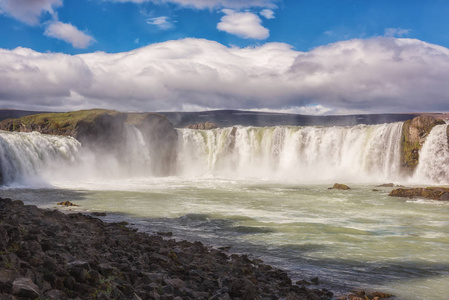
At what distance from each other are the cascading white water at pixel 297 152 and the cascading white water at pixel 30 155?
68.1 ft

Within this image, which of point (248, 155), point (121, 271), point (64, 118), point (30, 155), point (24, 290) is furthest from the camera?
point (248, 155)

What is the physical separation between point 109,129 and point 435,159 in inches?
1557

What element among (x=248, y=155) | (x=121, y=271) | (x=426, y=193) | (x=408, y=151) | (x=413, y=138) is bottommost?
(x=426, y=193)

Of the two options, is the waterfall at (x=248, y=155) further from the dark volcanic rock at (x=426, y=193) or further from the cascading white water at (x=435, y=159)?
the dark volcanic rock at (x=426, y=193)

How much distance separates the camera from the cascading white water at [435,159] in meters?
39.6

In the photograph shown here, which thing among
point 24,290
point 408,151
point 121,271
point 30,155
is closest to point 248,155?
point 408,151

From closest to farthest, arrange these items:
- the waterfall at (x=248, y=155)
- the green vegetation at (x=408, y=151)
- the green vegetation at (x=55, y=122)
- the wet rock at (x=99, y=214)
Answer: the wet rock at (x=99, y=214) → the waterfall at (x=248, y=155) → the green vegetation at (x=408, y=151) → the green vegetation at (x=55, y=122)

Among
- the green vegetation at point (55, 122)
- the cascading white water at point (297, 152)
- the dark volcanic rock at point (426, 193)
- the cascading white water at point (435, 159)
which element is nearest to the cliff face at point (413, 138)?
the cascading white water at point (435, 159)

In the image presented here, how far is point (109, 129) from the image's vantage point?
170 feet

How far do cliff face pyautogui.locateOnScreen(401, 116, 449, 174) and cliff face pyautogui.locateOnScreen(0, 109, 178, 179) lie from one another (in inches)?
1275

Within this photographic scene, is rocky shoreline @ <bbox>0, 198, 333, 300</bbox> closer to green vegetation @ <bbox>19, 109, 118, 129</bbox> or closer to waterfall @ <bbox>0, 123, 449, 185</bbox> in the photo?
waterfall @ <bbox>0, 123, 449, 185</bbox>

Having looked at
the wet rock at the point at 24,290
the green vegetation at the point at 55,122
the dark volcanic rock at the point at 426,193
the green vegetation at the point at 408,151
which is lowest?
the dark volcanic rock at the point at 426,193

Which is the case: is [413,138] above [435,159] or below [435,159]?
above

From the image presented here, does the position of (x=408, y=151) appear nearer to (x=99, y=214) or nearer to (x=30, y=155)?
(x=99, y=214)
